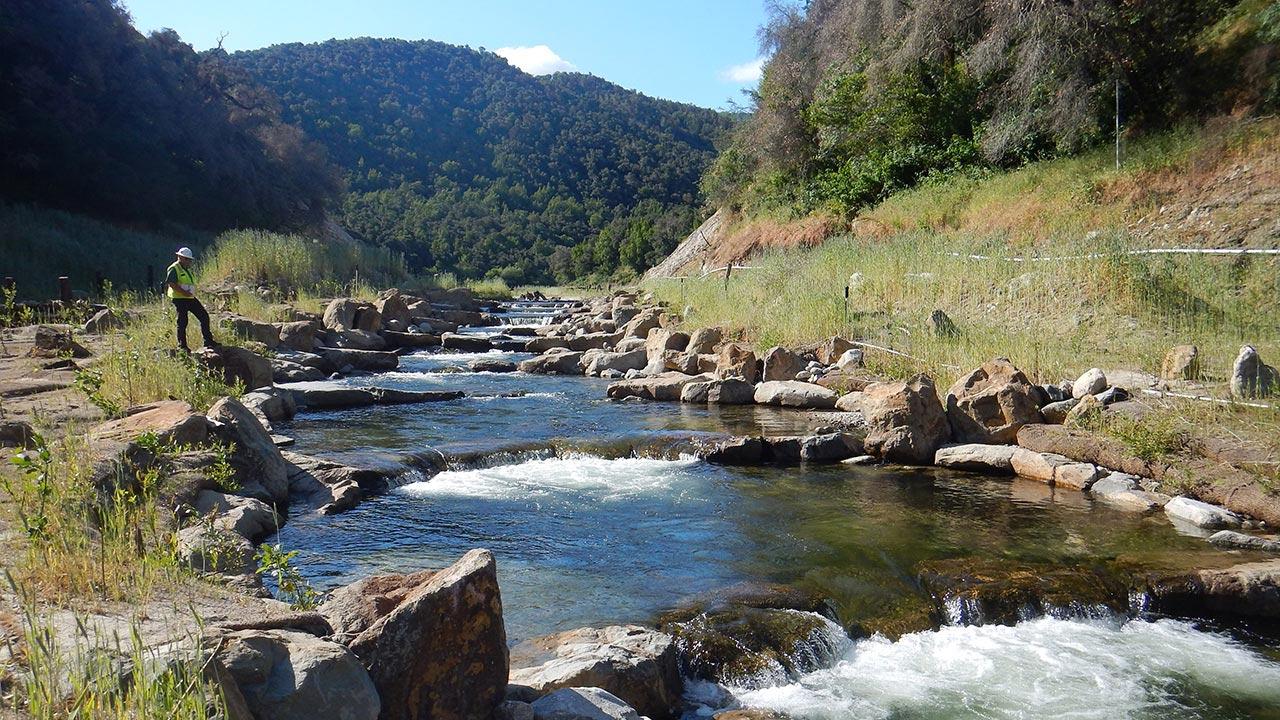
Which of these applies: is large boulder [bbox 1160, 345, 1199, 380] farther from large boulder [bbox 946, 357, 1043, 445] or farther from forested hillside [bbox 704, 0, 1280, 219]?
forested hillside [bbox 704, 0, 1280, 219]

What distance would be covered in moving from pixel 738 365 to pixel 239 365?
720 cm

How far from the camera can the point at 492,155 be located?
75562mm

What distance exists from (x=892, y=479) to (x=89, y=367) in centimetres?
848

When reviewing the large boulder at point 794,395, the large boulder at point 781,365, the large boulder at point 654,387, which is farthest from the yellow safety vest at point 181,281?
the large boulder at point 781,365

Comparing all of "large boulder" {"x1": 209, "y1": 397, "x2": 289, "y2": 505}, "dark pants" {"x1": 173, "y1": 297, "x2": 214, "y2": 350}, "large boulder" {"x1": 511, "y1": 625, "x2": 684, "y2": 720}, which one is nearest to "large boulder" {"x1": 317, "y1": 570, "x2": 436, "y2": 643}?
"large boulder" {"x1": 511, "y1": 625, "x2": 684, "y2": 720}

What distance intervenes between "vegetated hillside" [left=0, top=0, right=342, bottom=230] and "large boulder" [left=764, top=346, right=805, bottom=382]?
88.7ft

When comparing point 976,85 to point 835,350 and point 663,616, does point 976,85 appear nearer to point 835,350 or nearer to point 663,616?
point 835,350

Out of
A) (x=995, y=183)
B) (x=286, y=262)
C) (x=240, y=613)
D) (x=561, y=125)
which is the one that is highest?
(x=561, y=125)

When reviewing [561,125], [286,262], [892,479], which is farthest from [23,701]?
[561,125]

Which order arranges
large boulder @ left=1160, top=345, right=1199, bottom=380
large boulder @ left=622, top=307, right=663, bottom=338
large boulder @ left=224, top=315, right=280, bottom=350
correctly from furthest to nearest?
large boulder @ left=622, top=307, right=663, bottom=338 → large boulder @ left=224, top=315, right=280, bottom=350 → large boulder @ left=1160, top=345, right=1199, bottom=380

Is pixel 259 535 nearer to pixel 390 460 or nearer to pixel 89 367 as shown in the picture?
pixel 390 460

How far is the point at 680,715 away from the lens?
4.38 meters

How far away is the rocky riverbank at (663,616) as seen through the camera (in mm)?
3455

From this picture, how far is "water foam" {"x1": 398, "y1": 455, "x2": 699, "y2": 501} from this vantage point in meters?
8.22
